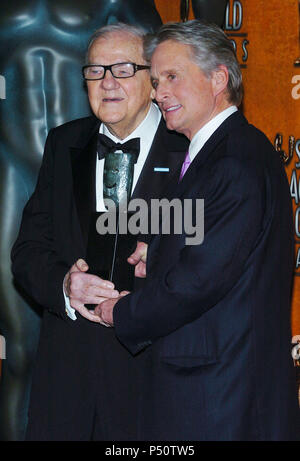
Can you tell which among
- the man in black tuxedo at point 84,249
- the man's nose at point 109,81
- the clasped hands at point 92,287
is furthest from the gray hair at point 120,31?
the clasped hands at point 92,287

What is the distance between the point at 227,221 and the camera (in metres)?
1.68

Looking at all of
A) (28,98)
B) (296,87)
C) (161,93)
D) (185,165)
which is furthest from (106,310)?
(296,87)

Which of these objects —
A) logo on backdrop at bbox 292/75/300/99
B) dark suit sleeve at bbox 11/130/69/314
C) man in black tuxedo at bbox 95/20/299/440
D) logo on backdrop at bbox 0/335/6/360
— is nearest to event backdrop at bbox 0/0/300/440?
logo on backdrop at bbox 0/335/6/360

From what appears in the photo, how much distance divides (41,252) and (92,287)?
0.82ft

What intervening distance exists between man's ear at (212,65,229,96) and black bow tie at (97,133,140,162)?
0.35 meters

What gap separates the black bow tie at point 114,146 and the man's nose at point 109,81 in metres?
0.15

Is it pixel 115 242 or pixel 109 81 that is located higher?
pixel 109 81

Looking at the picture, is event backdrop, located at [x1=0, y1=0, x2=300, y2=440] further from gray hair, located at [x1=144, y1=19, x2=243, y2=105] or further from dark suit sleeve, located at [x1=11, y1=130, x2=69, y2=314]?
gray hair, located at [x1=144, y1=19, x2=243, y2=105]

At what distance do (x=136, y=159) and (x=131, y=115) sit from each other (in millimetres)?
124

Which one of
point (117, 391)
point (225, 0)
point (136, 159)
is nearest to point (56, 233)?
point (136, 159)

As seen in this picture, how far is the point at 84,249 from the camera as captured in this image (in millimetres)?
2121

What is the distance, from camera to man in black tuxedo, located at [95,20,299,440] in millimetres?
1687

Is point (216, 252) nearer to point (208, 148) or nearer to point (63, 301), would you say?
point (208, 148)
